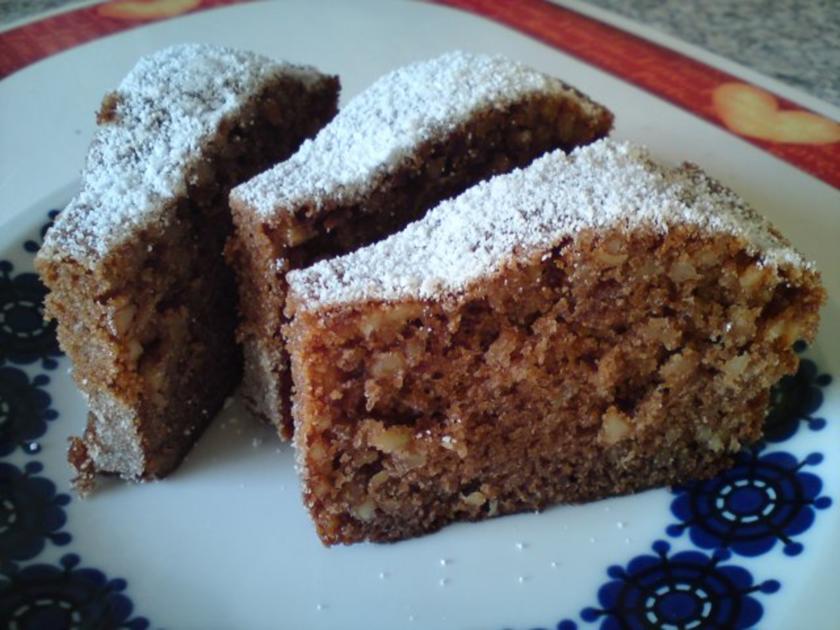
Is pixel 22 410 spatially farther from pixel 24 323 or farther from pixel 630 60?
pixel 630 60

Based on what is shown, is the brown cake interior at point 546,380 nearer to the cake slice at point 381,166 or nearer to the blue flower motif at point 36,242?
the cake slice at point 381,166

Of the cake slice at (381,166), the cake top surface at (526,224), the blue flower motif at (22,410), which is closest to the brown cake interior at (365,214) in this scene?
the cake slice at (381,166)

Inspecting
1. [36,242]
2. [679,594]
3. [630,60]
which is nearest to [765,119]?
[630,60]

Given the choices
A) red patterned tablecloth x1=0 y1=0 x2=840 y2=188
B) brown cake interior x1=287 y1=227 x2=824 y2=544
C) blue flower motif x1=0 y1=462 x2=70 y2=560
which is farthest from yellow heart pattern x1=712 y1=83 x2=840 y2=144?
blue flower motif x1=0 y1=462 x2=70 y2=560

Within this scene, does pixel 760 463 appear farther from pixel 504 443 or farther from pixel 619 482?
pixel 504 443

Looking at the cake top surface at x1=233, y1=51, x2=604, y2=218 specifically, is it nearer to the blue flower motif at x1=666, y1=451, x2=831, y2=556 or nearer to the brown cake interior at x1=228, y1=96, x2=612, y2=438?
the brown cake interior at x1=228, y1=96, x2=612, y2=438

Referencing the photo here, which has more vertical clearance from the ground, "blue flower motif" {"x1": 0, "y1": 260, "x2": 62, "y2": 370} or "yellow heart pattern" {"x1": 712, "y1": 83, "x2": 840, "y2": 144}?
"yellow heart pattern" {"x1": 712, "y1": 83, "x2": 840, "y2": 144}

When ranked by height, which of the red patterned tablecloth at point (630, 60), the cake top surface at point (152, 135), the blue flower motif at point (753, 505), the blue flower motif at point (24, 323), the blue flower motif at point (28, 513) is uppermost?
the cake top surface at point (152, 135)
